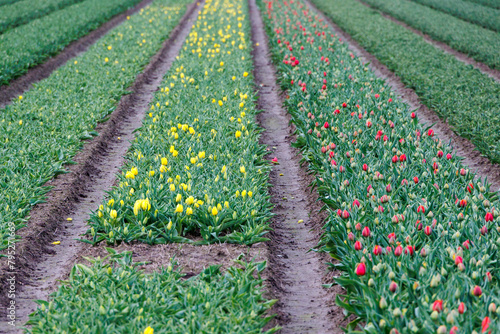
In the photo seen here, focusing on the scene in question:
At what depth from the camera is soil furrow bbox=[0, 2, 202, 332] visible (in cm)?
418

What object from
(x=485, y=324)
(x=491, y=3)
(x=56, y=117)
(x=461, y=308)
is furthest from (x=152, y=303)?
(x=491, y=3)

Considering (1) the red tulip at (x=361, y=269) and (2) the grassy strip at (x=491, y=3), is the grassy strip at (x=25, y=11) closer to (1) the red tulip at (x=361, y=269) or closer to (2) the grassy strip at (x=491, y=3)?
(1) the red tulip at (x=361, y=269)

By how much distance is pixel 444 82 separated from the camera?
10.4 m

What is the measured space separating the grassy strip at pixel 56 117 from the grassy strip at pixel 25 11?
5.86 meters

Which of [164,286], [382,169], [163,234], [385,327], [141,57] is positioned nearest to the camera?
[385,327]

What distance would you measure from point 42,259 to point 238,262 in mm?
1982

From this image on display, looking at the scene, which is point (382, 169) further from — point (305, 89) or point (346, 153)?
point (305, 89)

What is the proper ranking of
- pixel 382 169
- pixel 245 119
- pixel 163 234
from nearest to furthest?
1. pixel 163 234
2. pixel 382 169
3. pixel 245 119

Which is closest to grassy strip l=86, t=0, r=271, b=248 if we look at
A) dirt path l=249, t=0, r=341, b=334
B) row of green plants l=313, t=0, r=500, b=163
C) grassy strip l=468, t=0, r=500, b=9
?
dirt path l=249, t=0, r=341, b=334

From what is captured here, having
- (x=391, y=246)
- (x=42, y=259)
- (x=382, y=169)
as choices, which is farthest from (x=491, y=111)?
(x=42, y=259)

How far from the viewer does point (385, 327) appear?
10.2 feet

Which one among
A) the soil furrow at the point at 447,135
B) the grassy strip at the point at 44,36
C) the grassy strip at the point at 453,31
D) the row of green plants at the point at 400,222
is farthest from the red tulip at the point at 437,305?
the grassy strip at the point at 453,31

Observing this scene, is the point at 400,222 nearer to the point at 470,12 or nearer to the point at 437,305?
the point at 437,305

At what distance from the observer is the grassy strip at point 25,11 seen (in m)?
17.5
